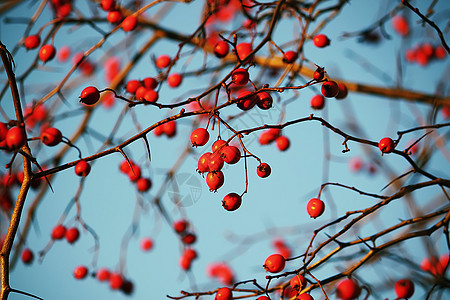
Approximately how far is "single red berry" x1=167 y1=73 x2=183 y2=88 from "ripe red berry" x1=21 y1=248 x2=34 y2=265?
1422 millimetres

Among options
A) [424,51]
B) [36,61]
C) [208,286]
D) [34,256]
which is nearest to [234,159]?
[36,61]

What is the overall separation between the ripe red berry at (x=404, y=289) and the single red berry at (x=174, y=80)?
4.22ft

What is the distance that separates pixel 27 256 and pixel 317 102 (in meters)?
1.97

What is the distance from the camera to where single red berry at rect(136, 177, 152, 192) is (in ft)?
7.34

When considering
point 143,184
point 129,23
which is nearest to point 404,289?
point 143,184

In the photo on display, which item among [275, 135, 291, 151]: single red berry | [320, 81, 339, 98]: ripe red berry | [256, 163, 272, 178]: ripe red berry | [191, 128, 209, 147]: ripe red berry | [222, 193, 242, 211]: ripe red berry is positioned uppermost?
[275, 135, 291, 151]: single red berry

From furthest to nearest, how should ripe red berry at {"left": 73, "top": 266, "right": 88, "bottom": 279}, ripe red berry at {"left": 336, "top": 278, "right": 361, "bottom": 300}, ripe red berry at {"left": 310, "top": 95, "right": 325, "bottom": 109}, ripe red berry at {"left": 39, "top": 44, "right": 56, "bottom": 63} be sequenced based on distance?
ripe red berry at {"left": 73, "top": 266, "right": 88, "bottom": 279}
ripe red berry at {"left": 39, "top": 44, "right": 56, "bottom": 63}
ripe red berry at {"left": 310, "top": 95, "right": 325, "bottom": 109}
ripe red berry at {"left": 336, "top": 278, "right": 361, "bottom": 300}

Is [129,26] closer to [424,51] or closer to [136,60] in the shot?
[136,60]

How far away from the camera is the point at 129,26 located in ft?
6.25

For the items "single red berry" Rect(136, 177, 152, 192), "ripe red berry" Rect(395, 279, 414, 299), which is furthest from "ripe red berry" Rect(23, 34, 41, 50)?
"ripe red berry" Rect(395, 279, 414, 299)

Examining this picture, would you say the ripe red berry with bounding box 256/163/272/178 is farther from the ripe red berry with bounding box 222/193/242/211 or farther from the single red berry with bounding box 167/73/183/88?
the single red berry with bounding box 167/73/183/88

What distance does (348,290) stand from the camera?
1322mm

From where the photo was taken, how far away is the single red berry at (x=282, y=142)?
1917mm

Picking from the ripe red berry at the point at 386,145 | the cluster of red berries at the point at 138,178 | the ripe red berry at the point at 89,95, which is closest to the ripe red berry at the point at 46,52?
the cluster of red berries at the point at 138,178
